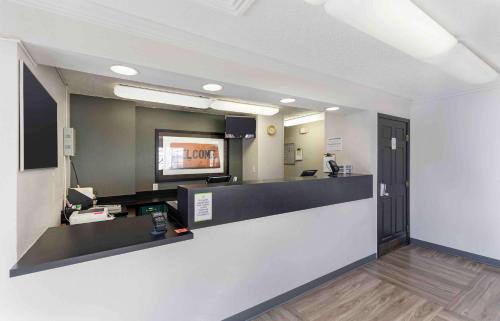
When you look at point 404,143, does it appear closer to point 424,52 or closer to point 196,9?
point 424,52

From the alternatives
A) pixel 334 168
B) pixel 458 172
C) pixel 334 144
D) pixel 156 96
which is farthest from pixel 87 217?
pixel 458 172

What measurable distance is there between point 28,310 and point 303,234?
2.16 m

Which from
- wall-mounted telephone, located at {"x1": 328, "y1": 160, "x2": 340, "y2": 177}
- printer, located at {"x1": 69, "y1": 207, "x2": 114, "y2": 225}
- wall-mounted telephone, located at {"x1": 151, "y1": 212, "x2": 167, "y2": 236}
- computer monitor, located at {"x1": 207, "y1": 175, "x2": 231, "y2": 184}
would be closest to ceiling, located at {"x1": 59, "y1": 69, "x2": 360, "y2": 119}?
wall-mounted telephone, located at {"x1": 328, "y1": 160, "x2": 340, "y2": 177}

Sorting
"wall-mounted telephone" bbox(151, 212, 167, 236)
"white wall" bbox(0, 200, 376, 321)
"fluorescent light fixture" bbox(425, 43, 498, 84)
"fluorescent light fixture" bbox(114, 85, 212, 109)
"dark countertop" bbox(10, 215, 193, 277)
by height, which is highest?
"fluorescent light fixture" bbox(425, 43, 498, 84)

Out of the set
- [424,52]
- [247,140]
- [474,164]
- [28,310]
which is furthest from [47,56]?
[474,164]

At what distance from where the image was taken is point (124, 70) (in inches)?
65.0

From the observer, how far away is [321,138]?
15.9 feet

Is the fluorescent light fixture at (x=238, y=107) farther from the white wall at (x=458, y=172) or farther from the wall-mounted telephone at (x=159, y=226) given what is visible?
the white wall at (x=458, y=172)

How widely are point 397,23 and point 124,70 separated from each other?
71.2 inches

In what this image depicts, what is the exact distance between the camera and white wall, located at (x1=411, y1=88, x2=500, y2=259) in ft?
9.80

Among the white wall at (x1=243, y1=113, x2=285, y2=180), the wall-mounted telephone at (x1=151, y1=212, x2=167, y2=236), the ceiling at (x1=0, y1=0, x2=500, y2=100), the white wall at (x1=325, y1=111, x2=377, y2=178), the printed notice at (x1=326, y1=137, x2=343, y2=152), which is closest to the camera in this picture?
the ceiling at (x1=0, y1=0, x2=500, y2=100)

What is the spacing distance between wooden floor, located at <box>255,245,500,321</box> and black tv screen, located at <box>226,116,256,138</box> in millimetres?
2695

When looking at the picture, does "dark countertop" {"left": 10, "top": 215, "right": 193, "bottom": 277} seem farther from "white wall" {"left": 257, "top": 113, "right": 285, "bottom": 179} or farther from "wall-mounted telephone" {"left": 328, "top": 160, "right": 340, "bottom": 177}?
"white wall" {"left": 257, "top": 113, "right": 285, "bottom": 179}

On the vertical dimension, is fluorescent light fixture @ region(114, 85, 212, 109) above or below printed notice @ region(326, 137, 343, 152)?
above
